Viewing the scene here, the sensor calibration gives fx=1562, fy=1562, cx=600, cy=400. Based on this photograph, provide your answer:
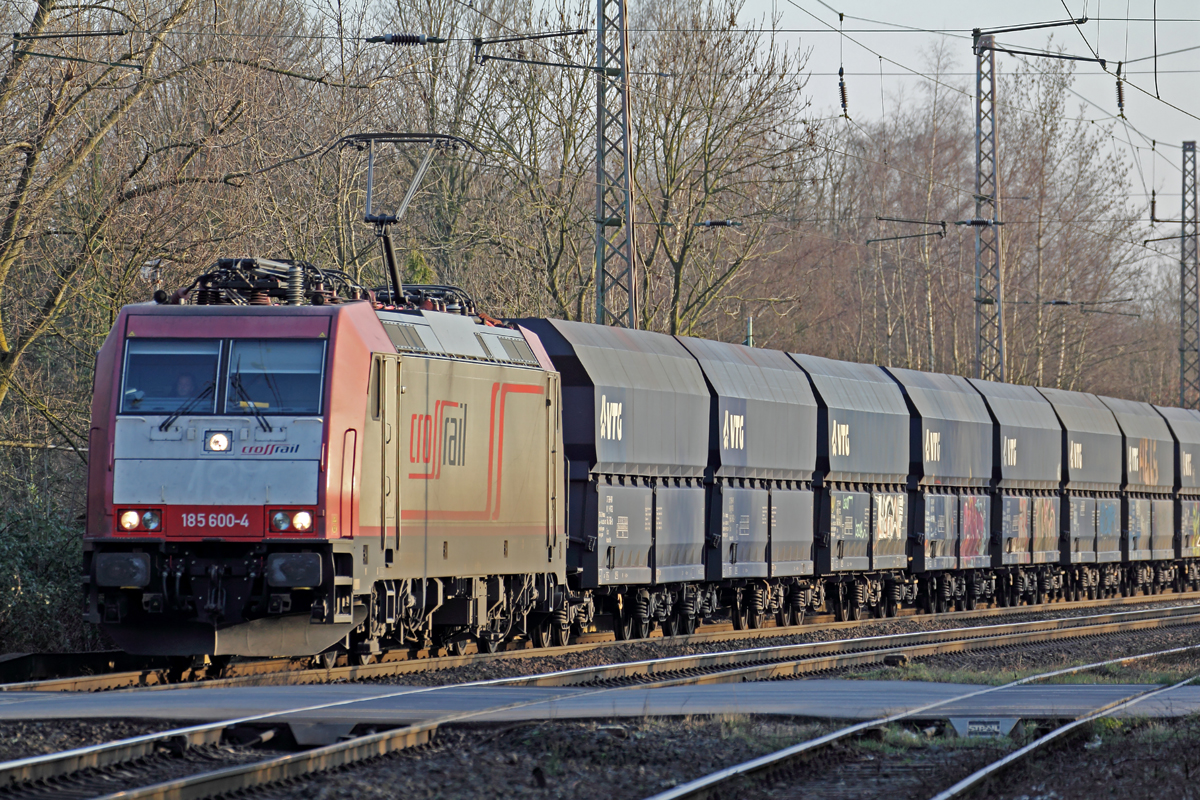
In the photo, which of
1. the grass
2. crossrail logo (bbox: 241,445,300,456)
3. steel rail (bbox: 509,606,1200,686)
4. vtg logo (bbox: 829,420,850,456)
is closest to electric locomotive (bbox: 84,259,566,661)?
crossrail logo (bbox: 241,445,300,456)

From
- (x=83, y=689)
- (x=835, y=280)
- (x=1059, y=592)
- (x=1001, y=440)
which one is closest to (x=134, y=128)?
A: (x=83, y=689)

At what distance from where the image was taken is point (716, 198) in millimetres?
35906

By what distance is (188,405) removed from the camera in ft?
44.0

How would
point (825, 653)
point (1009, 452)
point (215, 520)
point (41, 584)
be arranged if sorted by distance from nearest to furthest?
point (215, 520)
point (41, 584)
point (825, 653)
point (1009, 452)

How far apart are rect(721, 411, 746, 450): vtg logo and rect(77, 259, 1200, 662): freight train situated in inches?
1.7

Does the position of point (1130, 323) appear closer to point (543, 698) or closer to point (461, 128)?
point (461, 128)

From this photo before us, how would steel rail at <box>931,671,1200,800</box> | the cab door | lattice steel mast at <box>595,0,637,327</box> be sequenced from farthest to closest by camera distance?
1. lattice steel mast at <box>595,0,637,327</box>
2. the cab door
3. steel rail at <box>931,671,1200,800</box>

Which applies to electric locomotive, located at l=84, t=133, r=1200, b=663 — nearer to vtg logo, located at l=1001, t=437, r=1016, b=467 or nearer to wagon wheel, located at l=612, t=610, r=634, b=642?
wagon wheel, located at l=612, t=610, r=634, b=642

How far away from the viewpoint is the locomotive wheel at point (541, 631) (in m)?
18.2

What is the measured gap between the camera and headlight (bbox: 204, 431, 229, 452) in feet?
43.4

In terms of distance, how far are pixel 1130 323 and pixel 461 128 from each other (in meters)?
47.5

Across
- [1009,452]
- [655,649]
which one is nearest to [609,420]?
[655,649]

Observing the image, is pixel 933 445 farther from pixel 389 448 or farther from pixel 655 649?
pixel 389 448

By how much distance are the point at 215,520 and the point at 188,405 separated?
3.43 ft
